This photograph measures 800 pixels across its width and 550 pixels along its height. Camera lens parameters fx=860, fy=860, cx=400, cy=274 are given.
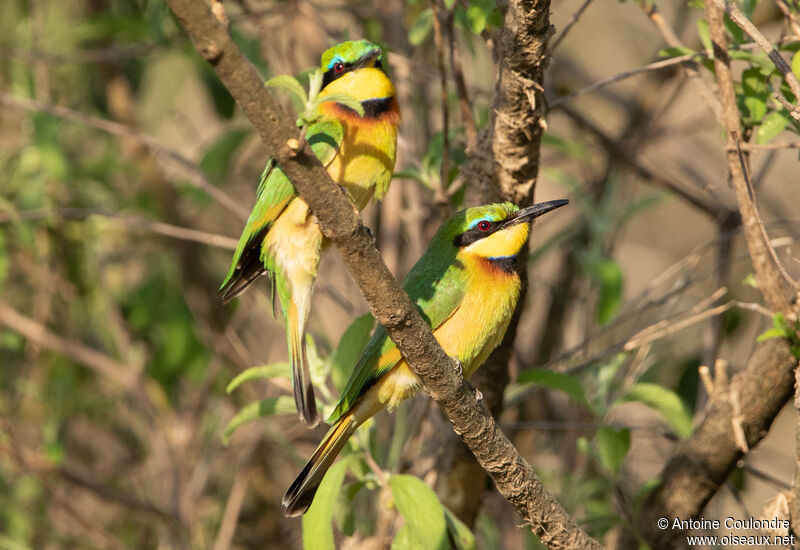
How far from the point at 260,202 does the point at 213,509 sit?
216 centimetres

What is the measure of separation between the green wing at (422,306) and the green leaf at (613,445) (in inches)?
24.1

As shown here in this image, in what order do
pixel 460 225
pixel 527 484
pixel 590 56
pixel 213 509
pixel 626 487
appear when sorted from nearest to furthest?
pixel 527 484 → pixel 460 225 → pixel 626 487 → pixel 213 509 → pixel 590 56

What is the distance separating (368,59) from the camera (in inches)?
100

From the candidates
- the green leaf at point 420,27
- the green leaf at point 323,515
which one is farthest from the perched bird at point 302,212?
the green leaf at point 323,515

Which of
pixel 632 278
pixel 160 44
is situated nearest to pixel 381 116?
pixel 160 44

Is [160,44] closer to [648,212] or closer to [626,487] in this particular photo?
[626,487]

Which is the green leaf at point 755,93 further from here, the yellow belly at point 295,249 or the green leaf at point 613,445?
the yellow belly at point 295,249

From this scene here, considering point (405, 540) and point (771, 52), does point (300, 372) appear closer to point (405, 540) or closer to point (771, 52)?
point (405, 540)

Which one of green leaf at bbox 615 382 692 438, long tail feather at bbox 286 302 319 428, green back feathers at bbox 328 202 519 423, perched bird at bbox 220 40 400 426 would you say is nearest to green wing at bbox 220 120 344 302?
perched bird at bbox 220 40 400 426

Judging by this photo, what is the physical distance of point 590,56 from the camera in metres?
5.43

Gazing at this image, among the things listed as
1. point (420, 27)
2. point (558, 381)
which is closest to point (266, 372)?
point (558, 381)

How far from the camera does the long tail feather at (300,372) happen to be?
7.37 feet

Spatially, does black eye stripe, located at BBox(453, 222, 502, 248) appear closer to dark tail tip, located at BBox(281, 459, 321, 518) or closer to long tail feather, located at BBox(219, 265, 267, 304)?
long tail feather, located at BBox(219, 265, 267, 304)

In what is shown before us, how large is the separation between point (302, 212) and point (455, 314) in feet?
1.65
